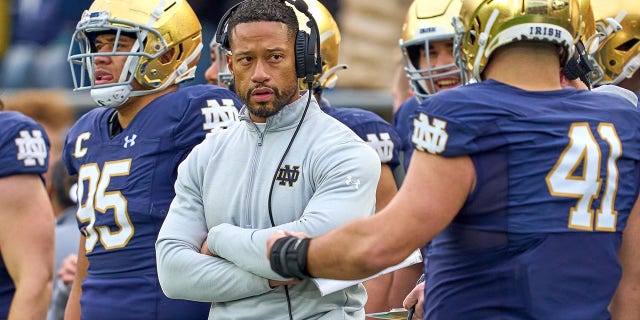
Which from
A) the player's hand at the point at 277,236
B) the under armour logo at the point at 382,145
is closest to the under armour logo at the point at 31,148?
the under armour logo at the point at 382,145

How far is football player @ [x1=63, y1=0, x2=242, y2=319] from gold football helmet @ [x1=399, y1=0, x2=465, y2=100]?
0.96 m

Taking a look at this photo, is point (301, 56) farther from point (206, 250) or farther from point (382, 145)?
point (382, 145)

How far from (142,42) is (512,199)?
197 centimetres

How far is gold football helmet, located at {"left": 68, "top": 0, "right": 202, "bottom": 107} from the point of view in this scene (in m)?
4.61

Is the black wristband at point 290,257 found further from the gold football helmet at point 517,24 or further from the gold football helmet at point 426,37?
the gold football helmet at point 426,37

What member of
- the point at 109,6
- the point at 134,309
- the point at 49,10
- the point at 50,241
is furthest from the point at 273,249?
the point at 49,10

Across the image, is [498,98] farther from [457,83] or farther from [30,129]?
[30,129]

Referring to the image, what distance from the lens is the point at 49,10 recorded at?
11.1 m

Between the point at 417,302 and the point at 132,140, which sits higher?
the point at 132,140

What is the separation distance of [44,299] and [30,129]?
727mm

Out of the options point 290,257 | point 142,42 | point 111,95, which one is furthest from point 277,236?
point 142,42

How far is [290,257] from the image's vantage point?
10.5ft

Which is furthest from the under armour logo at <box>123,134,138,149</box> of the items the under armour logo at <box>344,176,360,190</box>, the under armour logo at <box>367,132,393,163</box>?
the under armour logo at <box>344,176,360,190</box>

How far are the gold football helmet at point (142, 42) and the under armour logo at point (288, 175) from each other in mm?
1136
